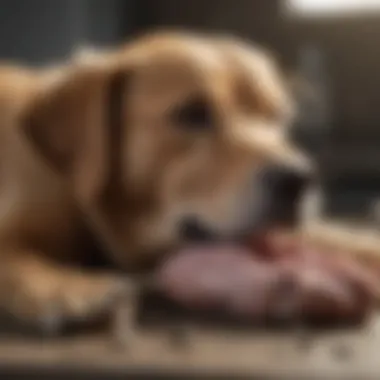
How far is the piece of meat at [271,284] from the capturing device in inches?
29.7

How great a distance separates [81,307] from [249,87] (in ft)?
0.96

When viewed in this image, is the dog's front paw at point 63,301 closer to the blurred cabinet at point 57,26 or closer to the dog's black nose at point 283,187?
the dog's black nose at point 283,187

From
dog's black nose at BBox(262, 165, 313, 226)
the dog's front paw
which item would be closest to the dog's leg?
the dog's front paw

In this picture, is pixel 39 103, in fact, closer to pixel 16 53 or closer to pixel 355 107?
pixel 16 53

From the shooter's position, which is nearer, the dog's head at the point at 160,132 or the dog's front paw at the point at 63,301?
the dog's front paw at the point at 63,301

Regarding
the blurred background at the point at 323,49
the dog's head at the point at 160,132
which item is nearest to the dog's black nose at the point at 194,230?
the dog's head at the point at 160,132

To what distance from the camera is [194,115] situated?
900mm

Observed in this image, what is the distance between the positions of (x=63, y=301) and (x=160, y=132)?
0.22m

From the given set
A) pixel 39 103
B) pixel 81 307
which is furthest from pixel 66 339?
pixel 39 103

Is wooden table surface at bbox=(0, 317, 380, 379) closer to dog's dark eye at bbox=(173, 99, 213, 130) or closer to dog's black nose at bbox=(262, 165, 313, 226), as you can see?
dog's black nose at bbox=(262, 165, 313, 226)

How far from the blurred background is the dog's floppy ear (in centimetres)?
6

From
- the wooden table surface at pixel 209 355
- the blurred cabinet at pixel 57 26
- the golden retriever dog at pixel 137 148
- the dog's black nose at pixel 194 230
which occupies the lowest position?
the wooden table surface at pixel 209 355

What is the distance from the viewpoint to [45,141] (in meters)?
0.88

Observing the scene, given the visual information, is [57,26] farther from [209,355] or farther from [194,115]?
[209,355]
